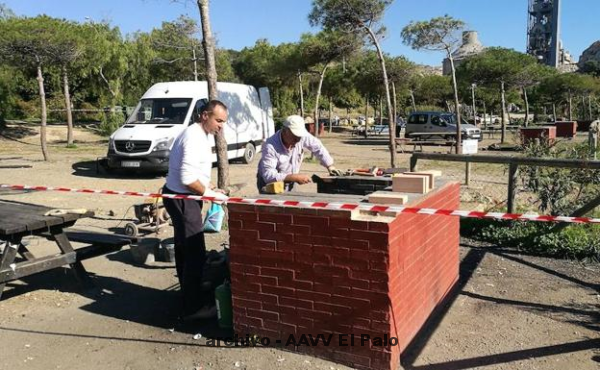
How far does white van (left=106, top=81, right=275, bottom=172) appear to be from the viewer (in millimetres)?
13812

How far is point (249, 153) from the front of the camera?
56.6ft

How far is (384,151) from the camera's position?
24.5m

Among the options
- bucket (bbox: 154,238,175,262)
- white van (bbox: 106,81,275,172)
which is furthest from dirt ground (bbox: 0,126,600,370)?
white van (bbox: 106,81,275,172)

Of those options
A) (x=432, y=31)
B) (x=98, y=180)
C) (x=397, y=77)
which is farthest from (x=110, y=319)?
(x=397, y=77)

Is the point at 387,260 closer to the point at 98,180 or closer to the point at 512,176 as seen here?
the point at 512,176

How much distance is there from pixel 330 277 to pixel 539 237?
146 inches

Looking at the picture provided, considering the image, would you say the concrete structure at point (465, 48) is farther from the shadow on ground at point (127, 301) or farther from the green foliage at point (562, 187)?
the shadow on ground at point (127, 301)

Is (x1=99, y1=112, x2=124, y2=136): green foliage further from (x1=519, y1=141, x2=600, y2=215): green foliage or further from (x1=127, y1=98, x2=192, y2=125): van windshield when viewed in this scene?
(x1=519, y1=141, x2=600, y2=215): green foliage

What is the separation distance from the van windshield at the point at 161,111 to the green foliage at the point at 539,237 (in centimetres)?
963

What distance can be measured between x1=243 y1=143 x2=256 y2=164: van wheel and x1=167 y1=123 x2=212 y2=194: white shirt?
1266 cm

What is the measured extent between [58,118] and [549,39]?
98.6m

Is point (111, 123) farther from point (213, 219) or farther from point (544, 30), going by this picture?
point (544, 30)

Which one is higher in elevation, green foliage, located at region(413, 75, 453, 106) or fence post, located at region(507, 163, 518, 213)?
green foliage, located at region(413, 75, 453, 106)

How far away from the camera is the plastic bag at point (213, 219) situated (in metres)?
7.22
